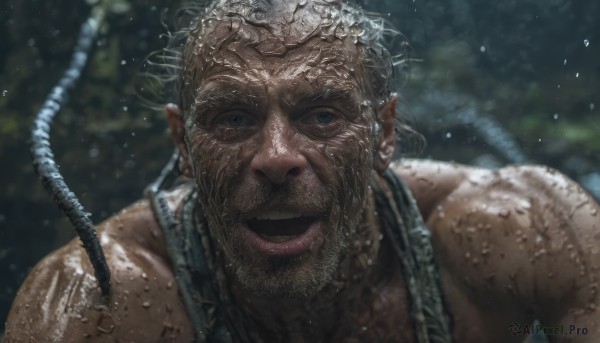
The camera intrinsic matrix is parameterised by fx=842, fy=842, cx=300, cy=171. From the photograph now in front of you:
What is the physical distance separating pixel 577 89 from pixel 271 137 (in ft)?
17.1

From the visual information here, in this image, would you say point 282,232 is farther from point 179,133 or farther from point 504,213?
point 504,213

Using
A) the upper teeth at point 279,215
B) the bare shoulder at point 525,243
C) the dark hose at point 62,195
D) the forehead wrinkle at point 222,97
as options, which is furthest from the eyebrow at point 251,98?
the bare shoulder at point 525,243

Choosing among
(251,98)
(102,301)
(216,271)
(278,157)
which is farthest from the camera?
(216,271)

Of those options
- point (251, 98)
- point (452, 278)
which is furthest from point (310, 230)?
point (452, 278)

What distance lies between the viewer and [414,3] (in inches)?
235

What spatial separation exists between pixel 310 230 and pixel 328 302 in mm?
413

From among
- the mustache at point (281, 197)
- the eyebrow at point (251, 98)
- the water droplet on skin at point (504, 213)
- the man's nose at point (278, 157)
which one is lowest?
the water droplet on skin at point (504, 213)

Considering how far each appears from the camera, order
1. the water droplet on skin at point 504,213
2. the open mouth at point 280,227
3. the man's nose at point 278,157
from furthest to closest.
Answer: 1. the water droplet on skin at point 504,213
2. the open mouth at point 280,227
3. the man's nose at point 278,157

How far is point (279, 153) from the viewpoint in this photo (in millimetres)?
1806

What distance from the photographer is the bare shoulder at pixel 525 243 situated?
7.08 ft

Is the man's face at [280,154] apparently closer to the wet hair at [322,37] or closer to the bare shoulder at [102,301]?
the wet hair at [322,37]

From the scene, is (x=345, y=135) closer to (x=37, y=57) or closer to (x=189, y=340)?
(x=189, y=340)

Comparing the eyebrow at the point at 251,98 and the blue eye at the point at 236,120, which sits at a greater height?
the eyebrow at the point at 251,98

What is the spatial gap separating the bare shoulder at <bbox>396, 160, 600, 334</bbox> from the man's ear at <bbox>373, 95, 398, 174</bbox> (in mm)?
265
